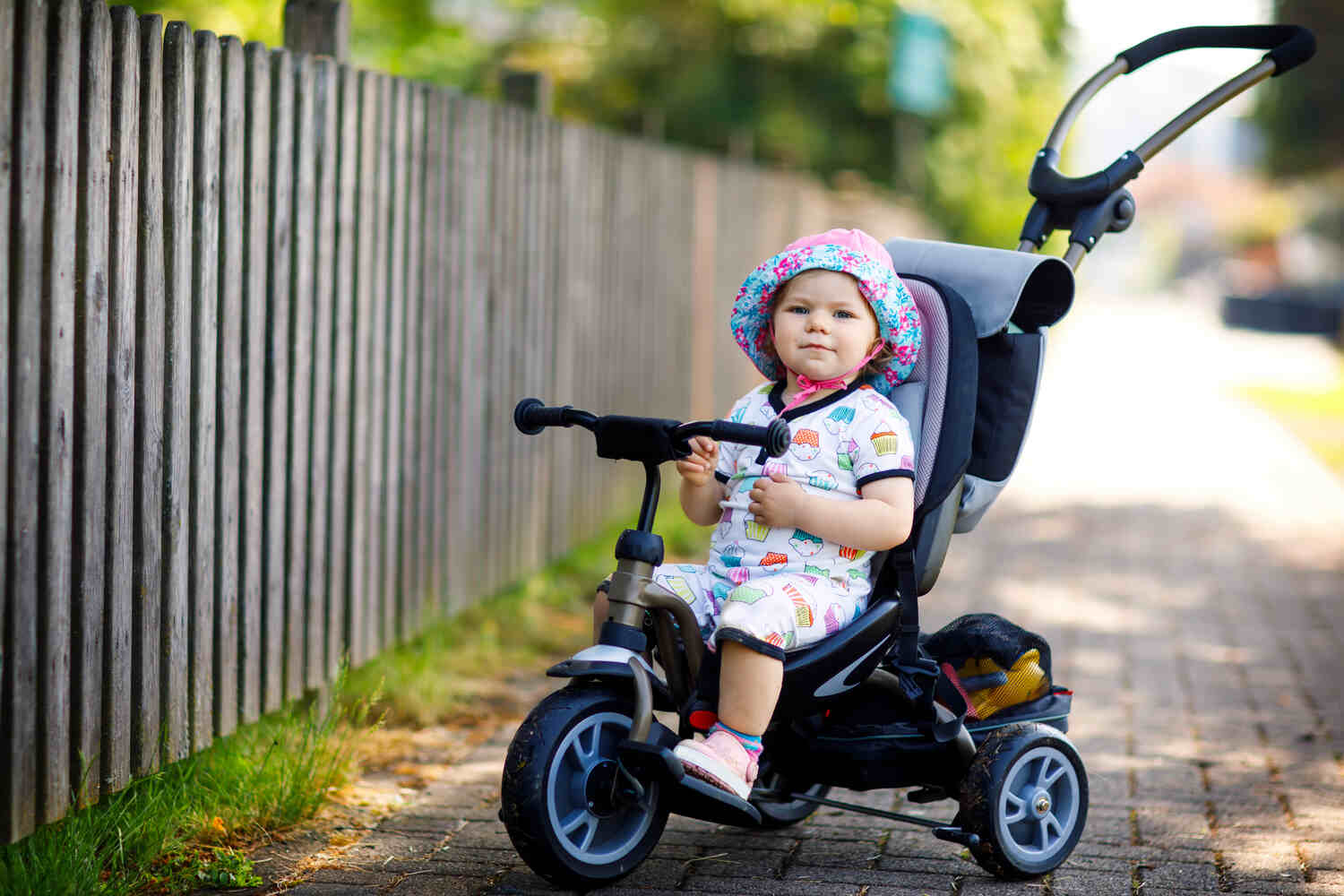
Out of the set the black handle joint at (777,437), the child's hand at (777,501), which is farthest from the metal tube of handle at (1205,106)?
the black handle joint at (777,437)

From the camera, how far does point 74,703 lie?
3602 millimetres

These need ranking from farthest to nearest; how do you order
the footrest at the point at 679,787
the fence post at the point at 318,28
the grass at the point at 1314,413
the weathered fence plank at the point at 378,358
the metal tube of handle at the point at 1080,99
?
the grass at the point at 1314,413
the weathered fence plank at the point at 378,358
the fence post at the point at 318,28
the metal tube of handle at the point at 1080,99
the footrest at the point at 679,787

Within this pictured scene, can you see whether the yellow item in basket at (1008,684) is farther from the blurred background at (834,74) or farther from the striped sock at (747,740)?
the blurred background at (834,74)

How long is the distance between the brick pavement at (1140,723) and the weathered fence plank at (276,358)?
0.69m

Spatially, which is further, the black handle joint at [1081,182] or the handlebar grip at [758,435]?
the black handle joint at [1081,182]

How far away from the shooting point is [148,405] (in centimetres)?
384

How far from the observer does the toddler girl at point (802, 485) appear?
11.4ft

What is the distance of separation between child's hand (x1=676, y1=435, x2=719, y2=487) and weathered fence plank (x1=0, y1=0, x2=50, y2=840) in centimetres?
146

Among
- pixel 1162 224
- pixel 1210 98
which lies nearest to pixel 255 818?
pixel 1210 98

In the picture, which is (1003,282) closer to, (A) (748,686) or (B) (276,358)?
(A) (748,686)

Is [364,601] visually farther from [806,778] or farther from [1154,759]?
[1154,759]

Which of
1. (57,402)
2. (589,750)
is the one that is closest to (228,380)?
(57,402)

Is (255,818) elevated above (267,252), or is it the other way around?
(267,252)

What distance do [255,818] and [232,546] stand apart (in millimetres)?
781
